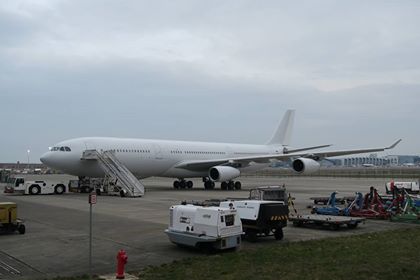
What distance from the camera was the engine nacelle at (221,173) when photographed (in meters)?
35.1

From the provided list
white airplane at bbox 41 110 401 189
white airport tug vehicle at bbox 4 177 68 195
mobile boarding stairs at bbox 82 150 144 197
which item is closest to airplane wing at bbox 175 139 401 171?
white airplane at bbox 41 110 401 189

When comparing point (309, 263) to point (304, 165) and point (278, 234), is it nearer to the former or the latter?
point (278, 234)

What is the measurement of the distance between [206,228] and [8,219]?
625 centimetres

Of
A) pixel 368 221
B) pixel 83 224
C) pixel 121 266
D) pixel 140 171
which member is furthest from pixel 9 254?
pixel 140 171

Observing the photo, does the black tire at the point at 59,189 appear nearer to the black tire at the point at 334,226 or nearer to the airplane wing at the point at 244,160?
the airplane wing at the point at 244,160

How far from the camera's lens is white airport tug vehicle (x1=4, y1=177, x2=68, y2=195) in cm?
3150

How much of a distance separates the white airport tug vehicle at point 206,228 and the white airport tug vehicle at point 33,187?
22728 mm

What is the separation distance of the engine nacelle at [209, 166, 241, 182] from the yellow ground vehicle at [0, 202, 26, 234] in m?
22.3

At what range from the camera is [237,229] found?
11281 mm

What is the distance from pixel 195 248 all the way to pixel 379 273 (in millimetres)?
4588

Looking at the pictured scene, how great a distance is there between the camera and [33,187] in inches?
1247

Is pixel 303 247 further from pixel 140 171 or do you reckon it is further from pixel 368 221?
pixel 140 171

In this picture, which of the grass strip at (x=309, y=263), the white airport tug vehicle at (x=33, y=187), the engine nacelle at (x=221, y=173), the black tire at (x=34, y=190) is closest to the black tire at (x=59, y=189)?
the white airport tug vehicle at (x=33, y=187)

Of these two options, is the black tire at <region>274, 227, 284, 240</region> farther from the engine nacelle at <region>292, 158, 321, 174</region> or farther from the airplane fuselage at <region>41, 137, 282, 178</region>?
the engine nacelle at <region>292, 158, 321, 174</region>
